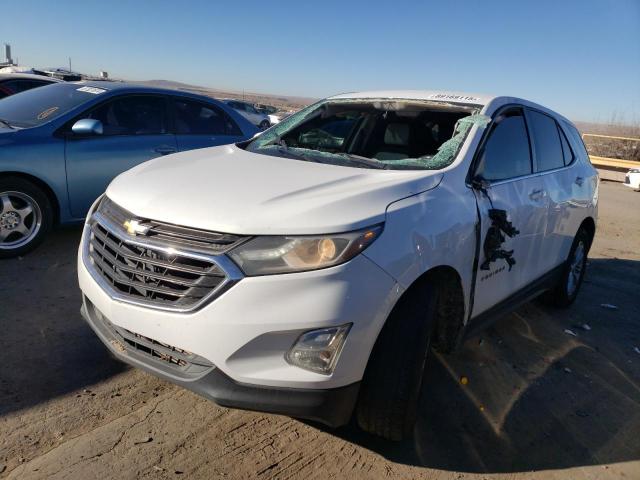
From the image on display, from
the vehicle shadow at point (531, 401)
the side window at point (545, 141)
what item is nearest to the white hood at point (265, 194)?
the vehicle shadow at point (531, 401)

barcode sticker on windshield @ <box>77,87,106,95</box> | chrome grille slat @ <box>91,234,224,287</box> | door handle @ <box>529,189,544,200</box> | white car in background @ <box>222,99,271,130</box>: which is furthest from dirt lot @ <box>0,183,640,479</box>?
white car in background @ <box>222,99,271,130</box>

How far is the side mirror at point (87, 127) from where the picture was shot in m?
4.73

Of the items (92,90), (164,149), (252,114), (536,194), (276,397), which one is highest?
(92,90)

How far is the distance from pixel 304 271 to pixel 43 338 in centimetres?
215

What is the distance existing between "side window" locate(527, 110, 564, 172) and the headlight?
230cm

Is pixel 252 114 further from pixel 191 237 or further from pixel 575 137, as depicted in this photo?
pixel 191 237

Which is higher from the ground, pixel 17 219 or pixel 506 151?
pixel 506 151

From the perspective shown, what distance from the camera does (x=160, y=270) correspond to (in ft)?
7.34

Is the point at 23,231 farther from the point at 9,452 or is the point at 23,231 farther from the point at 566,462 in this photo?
the point at 566,462

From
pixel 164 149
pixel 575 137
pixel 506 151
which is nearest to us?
pixel 506 151

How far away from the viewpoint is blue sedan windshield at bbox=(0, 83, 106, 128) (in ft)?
16.4

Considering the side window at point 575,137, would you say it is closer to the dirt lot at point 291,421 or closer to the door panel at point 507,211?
the door panel at point 507,211

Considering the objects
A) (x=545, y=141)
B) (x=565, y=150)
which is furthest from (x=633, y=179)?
(x=545, y=141)

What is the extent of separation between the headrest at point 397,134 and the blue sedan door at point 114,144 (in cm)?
271
